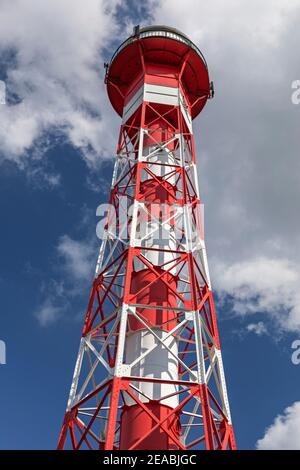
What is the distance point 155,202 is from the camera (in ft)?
71.0

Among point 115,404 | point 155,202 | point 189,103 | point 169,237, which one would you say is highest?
point 189,103

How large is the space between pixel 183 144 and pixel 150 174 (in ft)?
9.97

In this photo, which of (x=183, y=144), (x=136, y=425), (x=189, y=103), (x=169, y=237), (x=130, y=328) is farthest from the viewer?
(x=189, y=103)

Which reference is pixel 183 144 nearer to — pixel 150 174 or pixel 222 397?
pixel 150 174

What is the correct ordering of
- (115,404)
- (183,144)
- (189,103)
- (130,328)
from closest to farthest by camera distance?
1. (115,404)
2. (130,328)
3. (183,144)
4. (189,103)

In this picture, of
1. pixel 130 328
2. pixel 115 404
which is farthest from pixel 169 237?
pixel 115 404

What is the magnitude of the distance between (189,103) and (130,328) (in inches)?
617

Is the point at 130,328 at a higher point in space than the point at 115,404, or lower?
higher
